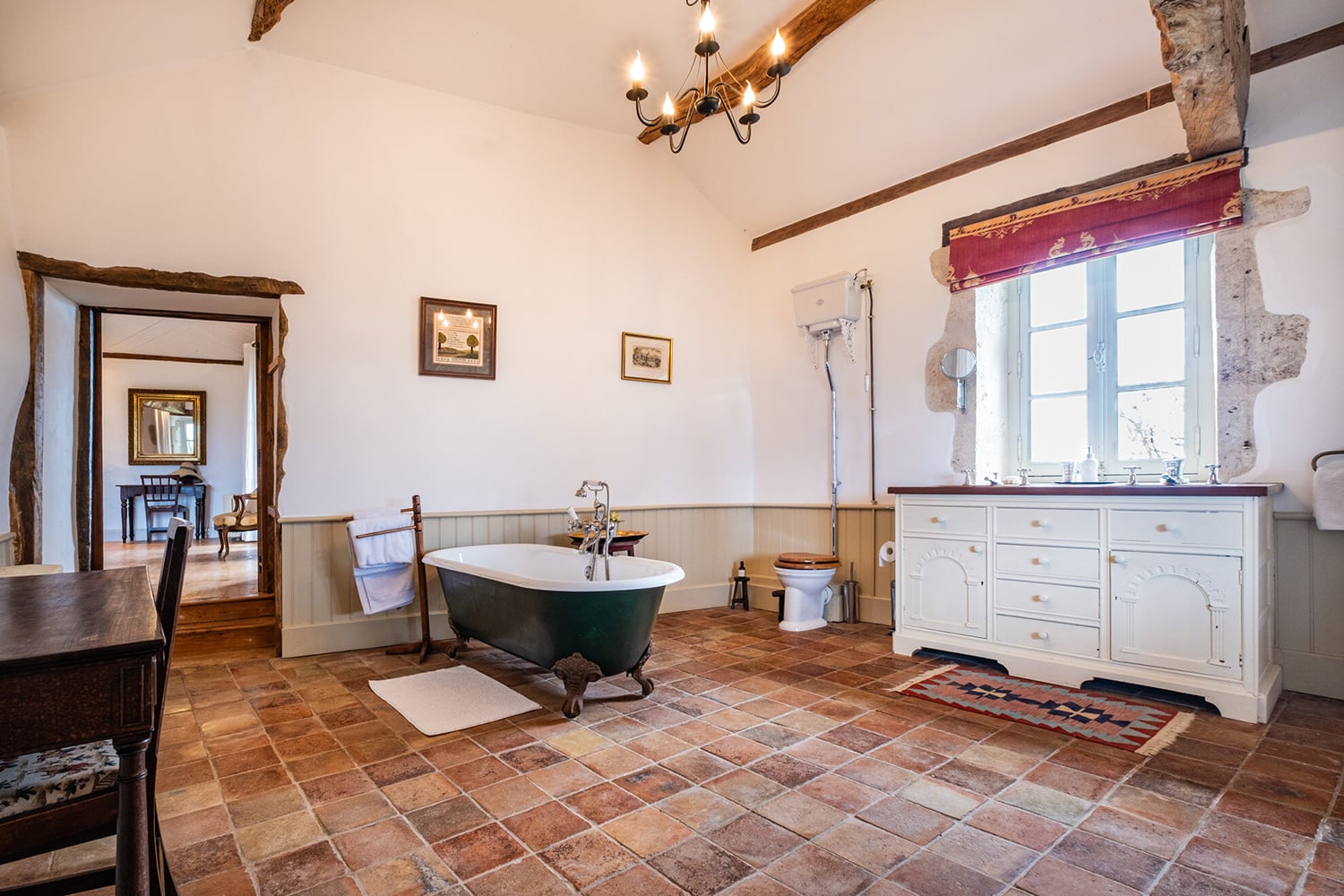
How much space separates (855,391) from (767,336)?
95 centimetres

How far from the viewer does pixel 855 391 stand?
460 centimetres

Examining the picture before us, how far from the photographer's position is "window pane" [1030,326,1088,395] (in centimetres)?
371

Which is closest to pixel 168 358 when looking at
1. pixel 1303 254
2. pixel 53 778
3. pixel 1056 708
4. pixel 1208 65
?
pixel 53 778

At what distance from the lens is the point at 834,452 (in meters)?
4.71

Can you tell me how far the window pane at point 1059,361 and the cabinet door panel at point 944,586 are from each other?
114 cm

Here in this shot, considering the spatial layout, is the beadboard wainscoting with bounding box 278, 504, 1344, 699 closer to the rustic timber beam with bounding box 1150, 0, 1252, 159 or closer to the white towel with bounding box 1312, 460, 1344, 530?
the white towel with bounding box 1312, 460, 1344, 530

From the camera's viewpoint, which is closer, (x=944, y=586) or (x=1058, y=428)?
(x=944, y=586)

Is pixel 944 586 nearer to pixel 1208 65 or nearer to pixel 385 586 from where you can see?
pixel 1208 65

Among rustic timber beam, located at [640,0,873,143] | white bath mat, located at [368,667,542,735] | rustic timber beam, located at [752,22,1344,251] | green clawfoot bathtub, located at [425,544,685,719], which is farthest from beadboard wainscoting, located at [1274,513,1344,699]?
white bath mat, located at [368,667,542,735]

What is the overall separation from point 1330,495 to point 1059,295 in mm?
1599

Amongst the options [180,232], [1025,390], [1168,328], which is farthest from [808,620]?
[180,232]

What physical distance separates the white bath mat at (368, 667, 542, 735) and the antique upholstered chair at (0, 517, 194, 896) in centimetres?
131

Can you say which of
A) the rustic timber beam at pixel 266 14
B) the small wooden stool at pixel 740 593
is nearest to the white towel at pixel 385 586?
the small wooden stool at pixel 740 593

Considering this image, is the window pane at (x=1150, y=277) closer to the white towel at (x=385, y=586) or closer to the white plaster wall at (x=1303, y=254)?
the white plaster wall at (x=1303, y=254)
